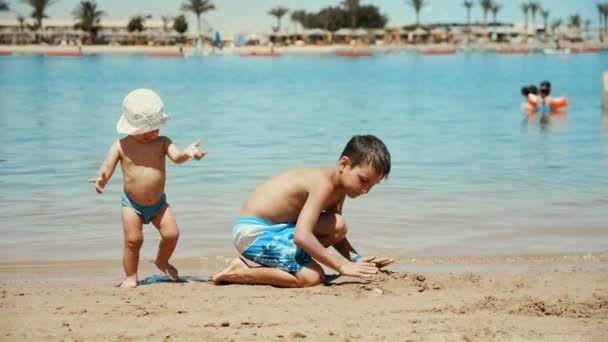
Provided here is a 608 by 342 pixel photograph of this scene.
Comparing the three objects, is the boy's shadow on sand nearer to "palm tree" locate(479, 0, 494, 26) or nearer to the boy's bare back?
the boy's bare back

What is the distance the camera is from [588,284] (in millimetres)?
4684

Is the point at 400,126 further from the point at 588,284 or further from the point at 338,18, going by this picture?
the point at 338,18

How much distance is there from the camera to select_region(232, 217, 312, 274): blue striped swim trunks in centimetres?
469

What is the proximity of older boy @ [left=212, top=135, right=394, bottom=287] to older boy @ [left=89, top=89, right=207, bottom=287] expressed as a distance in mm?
442

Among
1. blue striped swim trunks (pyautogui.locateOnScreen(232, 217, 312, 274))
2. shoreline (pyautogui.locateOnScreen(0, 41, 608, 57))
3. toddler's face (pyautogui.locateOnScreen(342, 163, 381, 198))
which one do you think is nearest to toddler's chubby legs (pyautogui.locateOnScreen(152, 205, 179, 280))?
blue striped swim trunks (pyautogui.locateOnScreen(232, 217, 312, 274))

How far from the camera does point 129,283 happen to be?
4.72 m

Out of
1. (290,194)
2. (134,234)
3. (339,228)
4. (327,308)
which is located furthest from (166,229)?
(327,308)

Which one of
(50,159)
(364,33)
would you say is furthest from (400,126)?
(364,33)

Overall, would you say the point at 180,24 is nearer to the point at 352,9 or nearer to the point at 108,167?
the point at 352,9

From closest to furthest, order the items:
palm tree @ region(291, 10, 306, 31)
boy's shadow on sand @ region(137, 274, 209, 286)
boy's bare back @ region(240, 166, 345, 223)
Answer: boy's bare back @ region(240, 166, 345, 223) < boy's shadow on sand @ region(137, 274, 209, 286) < palm tree @ region(291, 10, 306, 31)

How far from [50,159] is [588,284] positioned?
784cm

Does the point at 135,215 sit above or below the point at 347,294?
above

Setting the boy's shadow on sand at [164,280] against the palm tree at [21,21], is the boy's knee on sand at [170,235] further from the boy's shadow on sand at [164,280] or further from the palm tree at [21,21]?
the palm tree at [21,21]

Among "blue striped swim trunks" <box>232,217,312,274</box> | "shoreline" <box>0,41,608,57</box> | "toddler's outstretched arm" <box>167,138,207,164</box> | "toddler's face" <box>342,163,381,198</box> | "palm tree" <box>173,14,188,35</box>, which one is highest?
"palm tree" <box>173,14,188,35</box>
